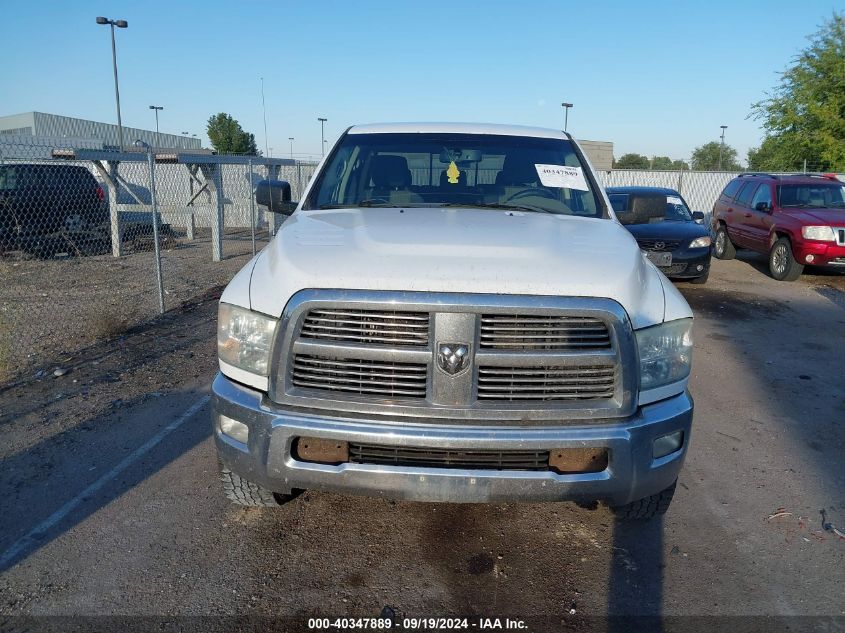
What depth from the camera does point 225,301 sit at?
2938 millimetres

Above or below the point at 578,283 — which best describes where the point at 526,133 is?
above

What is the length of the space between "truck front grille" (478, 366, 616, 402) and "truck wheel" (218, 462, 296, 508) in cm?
129

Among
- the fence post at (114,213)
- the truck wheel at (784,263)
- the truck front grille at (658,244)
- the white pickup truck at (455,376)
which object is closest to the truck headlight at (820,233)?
the truck wheel at (784,263)

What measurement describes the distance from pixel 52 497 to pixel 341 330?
2201 mm

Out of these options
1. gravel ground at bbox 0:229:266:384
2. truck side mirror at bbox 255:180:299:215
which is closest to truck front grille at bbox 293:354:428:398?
truck side mirror at bbox 255:180:299:215

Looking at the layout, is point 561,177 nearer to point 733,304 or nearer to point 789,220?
point 733,304

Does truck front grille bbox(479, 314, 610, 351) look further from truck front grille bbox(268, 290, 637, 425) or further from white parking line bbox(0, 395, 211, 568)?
white parking line bbox(0, 395, 211, 568)

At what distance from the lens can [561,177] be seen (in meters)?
4.22

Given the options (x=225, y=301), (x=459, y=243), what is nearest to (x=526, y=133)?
(x=459, y=243)

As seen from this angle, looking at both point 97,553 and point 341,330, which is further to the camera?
point 97,553

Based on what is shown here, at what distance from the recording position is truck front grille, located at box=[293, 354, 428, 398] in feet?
8.79

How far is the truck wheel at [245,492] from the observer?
3.20 metres

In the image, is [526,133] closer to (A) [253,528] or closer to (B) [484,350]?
(B) [484,350]

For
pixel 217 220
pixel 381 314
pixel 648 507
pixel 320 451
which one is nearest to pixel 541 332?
pixel 381 314
